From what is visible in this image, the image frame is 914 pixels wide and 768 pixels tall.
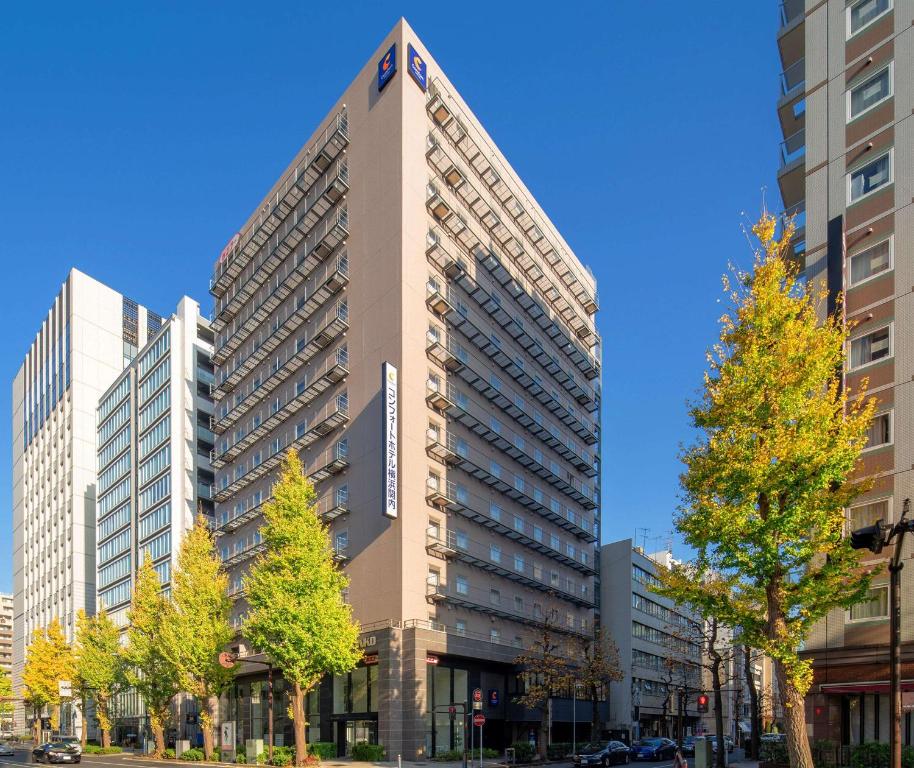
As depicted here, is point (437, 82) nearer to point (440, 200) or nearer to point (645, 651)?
point (440, 200)

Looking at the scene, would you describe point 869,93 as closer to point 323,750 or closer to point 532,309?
point 532,309

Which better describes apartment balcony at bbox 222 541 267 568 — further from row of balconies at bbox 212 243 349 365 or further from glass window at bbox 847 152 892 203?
glass window at bbox 847 152 892 203

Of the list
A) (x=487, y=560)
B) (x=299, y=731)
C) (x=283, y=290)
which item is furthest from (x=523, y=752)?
(x=283, y=290)

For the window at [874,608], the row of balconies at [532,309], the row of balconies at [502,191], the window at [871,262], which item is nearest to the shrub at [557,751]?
the row of balconies at [532,309]

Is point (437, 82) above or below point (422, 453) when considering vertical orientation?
above

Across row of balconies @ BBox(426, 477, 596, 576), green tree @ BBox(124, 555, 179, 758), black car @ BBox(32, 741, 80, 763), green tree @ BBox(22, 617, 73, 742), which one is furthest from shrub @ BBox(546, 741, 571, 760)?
green tree @ BBox(22, 617, 73, 742)

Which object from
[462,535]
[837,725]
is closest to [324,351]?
[462,535]

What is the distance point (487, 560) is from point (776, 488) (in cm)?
3876

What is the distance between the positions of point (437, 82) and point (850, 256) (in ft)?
123

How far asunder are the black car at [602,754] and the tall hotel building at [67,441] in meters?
81.6

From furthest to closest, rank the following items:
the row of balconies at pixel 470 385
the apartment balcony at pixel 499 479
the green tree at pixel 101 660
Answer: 1. the green tree at pixel 101 660
2. the apartment balcony at pixel 499 479
3. the row of balconies at pixel 470 385

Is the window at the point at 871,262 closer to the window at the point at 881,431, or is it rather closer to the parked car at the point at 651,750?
the window at the point at 881,431

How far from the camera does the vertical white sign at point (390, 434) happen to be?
50.0 metres

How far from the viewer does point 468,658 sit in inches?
2170
